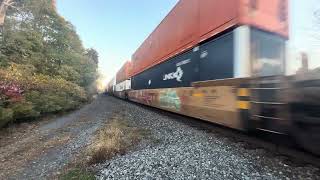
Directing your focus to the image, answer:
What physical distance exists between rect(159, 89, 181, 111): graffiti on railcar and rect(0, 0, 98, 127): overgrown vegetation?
557cm

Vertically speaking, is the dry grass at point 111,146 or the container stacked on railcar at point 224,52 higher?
the container stacked on railcar at point 224,52

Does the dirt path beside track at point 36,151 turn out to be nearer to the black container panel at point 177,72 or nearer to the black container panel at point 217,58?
the black container panel at point 177,72

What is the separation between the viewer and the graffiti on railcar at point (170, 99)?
946 cm

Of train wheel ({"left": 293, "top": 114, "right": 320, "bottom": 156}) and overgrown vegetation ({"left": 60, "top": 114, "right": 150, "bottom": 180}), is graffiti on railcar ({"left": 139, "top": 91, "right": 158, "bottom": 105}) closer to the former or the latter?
overgrown vegetation ({"left": 60, "top": 114, "right": 150, "bottom": 180})

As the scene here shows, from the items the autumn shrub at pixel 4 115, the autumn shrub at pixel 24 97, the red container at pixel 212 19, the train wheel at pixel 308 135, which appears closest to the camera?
the train wheel at pixel 308 135

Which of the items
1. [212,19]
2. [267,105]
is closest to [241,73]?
[267,105]

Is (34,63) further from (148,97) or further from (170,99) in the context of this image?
(170,99)

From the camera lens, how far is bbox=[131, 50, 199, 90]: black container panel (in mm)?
8079

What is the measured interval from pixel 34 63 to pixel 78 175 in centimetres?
1607

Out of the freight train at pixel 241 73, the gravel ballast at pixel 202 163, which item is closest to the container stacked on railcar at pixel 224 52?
the freight train at pixel 241 73

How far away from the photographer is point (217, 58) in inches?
263

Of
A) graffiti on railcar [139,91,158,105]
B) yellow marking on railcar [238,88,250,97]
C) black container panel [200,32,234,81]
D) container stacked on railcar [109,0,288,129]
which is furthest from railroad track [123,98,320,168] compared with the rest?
graffiti on railcar [139,91,158,105]

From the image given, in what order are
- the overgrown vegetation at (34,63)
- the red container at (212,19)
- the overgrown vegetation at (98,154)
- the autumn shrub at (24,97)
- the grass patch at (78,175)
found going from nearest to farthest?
the grass patch at (78,175)
the overgrown vegetation at (98,154)
the red container at (212,19)
the autumn shrub at (24,97)
the overgrown vegetation at (34,63)

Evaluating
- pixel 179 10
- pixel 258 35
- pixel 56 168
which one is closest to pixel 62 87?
pixel 179 10
